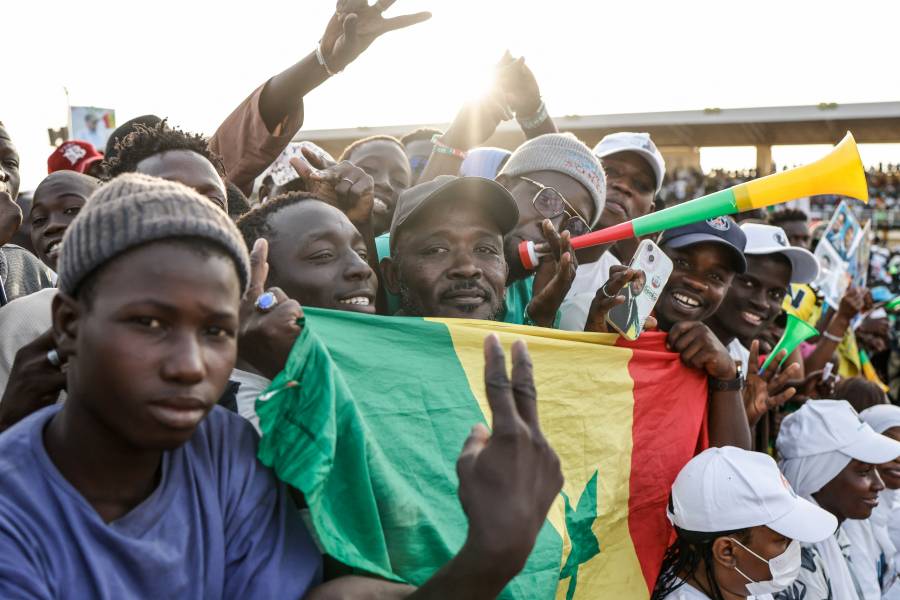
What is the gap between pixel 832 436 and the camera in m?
4.03

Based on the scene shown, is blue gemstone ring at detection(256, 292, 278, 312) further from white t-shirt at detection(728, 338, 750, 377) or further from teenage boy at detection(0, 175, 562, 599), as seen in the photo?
white t-shirt at detection(728, 338, 750, 377)

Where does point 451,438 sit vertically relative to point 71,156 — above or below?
below

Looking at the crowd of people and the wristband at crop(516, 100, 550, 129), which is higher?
the wristband at crop(516, 100, 550, 129)

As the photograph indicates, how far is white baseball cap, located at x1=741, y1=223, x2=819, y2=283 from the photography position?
172 inches

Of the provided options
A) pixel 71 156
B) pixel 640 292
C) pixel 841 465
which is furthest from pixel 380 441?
pixel 71 156

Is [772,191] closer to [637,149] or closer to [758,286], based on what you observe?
[637,149]

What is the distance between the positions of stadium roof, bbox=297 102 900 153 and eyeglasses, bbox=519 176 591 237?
10.7m

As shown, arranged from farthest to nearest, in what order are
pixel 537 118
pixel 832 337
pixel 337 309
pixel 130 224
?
pixel 832 337 < pixel 537 118 < pixel 337 309 < pixel 130 224

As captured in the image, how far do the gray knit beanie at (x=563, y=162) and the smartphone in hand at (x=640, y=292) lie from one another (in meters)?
0.77

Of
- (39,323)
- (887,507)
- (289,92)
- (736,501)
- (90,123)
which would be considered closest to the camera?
(39,323)

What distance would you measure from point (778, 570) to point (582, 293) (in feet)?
4.10

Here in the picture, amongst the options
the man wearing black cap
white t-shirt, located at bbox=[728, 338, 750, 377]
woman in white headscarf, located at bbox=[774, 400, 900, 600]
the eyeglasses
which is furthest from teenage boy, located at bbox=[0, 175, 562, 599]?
woman in white headscarf, located at bbox=[774, 400, 900, 600]

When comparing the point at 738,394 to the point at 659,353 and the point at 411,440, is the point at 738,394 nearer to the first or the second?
the point at 659,353

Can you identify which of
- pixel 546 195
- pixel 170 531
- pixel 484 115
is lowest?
pixel 170 531
